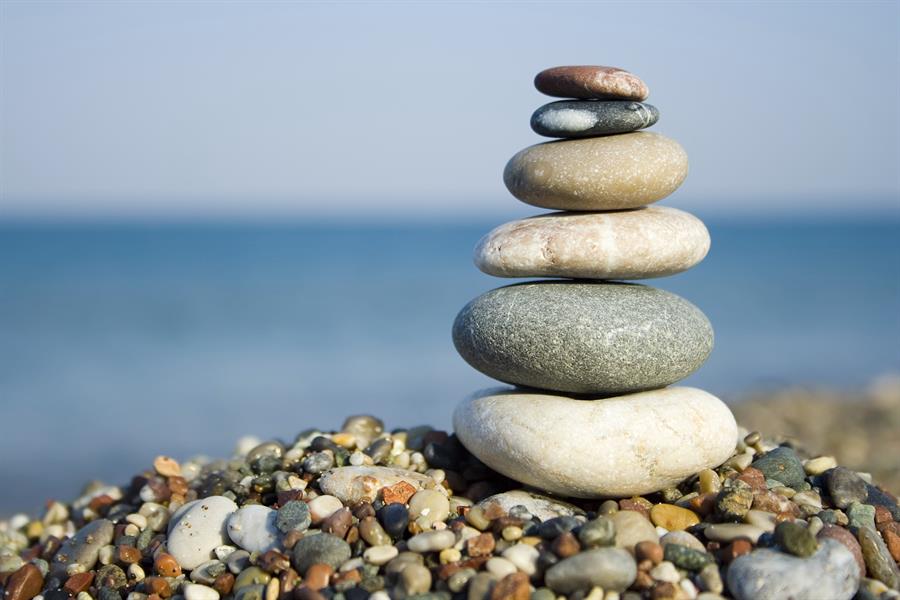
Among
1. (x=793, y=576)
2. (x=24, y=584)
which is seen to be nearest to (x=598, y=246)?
(x=793, y=576)

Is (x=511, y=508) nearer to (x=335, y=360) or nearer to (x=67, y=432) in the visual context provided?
(x=67, y=432)

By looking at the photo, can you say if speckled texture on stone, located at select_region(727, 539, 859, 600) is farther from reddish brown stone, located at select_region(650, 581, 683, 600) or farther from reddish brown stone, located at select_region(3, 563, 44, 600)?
reddish brown stone, located at select_region(3, 563, 44, 600)

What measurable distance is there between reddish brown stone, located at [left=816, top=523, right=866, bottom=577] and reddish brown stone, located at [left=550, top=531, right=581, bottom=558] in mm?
1387

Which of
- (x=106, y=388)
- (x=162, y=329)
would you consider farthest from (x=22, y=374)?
(x=162, y=329)

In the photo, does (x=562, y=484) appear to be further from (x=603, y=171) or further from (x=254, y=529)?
(x=603, y=171)

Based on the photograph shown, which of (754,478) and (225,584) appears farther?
(754,478)

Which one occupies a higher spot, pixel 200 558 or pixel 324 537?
Result: pixel 324 537

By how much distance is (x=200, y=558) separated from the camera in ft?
18.2

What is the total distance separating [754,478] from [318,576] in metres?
2.99

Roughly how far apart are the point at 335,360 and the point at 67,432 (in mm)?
9014

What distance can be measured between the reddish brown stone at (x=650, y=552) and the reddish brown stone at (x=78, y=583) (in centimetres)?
351

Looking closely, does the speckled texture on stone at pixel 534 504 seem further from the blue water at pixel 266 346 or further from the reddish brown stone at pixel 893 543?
the blue water at pixel 266 346

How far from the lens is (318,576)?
4.80m

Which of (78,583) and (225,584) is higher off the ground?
(225,584)
